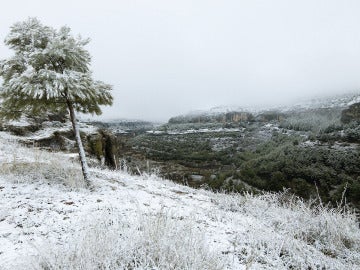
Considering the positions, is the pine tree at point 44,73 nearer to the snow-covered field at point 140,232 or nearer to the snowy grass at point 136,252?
the snow-covered field at point 140,232

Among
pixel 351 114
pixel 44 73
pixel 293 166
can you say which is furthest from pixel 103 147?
pixel 351 114

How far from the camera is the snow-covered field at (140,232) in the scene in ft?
9.55

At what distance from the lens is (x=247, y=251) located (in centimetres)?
386

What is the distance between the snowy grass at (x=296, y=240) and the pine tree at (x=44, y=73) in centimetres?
427

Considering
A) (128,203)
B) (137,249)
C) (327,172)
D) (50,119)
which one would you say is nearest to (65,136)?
(50,119)

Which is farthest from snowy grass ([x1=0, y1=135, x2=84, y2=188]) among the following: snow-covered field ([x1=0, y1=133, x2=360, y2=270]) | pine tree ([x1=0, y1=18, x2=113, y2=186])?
pine tree ([x1=0, y1=18, x2=113, y2=186])

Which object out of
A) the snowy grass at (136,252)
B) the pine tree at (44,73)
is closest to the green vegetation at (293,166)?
the pine tree at (44,73)

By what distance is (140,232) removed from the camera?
143 inches

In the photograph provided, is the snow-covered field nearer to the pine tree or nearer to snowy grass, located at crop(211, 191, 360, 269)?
snowy grass, located at crop(211, 191, 360, 269)

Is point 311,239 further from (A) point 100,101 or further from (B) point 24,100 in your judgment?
(B) point 24,100

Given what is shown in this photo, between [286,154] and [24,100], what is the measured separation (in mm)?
68012

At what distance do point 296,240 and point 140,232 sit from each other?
2.62 meters

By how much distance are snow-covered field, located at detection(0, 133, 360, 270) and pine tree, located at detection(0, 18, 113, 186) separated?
1429 millimetres

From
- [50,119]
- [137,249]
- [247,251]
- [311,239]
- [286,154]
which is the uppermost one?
[50,119]
